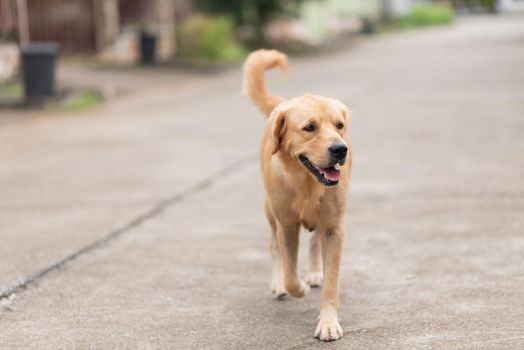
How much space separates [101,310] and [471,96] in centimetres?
1205

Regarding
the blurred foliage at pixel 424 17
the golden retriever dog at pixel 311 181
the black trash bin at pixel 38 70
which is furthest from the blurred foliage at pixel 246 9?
the blurred foliage at pixel 424 17

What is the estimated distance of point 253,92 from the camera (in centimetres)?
584

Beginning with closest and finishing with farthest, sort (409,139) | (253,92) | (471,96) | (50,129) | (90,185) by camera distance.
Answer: (253,92), (90,185), (409,139), (50,129), (471,96)

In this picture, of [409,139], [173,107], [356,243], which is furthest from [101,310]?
[173,107]

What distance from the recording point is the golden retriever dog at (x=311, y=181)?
14.7ft

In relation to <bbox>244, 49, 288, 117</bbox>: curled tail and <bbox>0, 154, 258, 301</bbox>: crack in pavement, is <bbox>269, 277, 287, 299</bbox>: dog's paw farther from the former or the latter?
<bbox>0, 154, 258, 301</bbox>: crack in pavement

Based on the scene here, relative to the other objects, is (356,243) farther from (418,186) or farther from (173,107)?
(173,107)

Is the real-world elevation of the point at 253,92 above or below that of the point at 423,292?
above

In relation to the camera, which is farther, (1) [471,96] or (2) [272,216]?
(1) [471,96]

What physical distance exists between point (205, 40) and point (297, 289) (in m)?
21.2

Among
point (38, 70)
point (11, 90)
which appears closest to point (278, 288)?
point (38, 70)

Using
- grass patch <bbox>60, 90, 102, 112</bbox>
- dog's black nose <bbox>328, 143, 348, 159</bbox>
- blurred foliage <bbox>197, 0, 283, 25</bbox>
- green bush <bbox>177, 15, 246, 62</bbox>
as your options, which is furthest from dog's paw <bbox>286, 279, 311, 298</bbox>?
blurred foliage <bbox>197, 0, 283, 25</bbox>

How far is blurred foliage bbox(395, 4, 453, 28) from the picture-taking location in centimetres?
5662

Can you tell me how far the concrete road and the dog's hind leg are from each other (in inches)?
7.1
